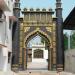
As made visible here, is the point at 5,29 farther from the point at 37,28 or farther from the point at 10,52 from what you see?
the point at 37,28

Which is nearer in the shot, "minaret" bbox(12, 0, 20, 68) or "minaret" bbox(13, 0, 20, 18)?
"minaret" bbox(12, 0, 20, 68)

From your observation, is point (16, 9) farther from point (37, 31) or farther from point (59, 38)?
point (59, 38)

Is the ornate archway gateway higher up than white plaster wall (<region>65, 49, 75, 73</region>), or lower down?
higher up

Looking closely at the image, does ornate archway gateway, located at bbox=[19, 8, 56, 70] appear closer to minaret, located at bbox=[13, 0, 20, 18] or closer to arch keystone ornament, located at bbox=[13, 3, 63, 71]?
arch keystone ornament, located at bbox=[13, 3, 63, 71]

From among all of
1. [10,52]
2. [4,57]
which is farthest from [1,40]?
[10,52]

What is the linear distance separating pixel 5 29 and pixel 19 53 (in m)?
5.70

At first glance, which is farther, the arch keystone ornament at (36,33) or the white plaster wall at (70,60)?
the arch keystone ornament at (36,33)

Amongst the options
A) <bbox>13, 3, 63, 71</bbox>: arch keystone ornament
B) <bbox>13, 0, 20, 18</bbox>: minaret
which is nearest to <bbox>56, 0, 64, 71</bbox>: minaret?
<bbox>13, 3, 63, 71</bbox>: arch keystone ornament

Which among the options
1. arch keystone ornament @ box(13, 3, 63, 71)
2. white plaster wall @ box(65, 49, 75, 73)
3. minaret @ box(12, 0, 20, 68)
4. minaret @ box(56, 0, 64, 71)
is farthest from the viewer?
arch keystone ornament @ box(13, 3, 63, 71)

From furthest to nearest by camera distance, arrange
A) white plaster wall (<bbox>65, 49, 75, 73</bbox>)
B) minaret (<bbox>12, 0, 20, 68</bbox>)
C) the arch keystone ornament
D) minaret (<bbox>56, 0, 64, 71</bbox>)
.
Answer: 1. the arch keystone ornament
2. minaret (<bbox>12, 0, 20, 68</bbox>)
3. minaret (<bbox>56, 0, 64, 71</bbox>)
4. white plaster wall (<bbox>65, 49, 75, 73</bbox>)

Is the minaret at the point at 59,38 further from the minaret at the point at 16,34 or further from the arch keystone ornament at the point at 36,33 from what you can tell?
the minaret at the point at 16,34

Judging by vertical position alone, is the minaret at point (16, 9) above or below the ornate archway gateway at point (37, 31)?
above

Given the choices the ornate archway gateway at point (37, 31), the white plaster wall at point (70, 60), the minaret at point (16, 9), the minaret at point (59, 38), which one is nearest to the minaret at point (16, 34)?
the minaret at point (16, 9)

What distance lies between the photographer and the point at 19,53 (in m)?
30.3
